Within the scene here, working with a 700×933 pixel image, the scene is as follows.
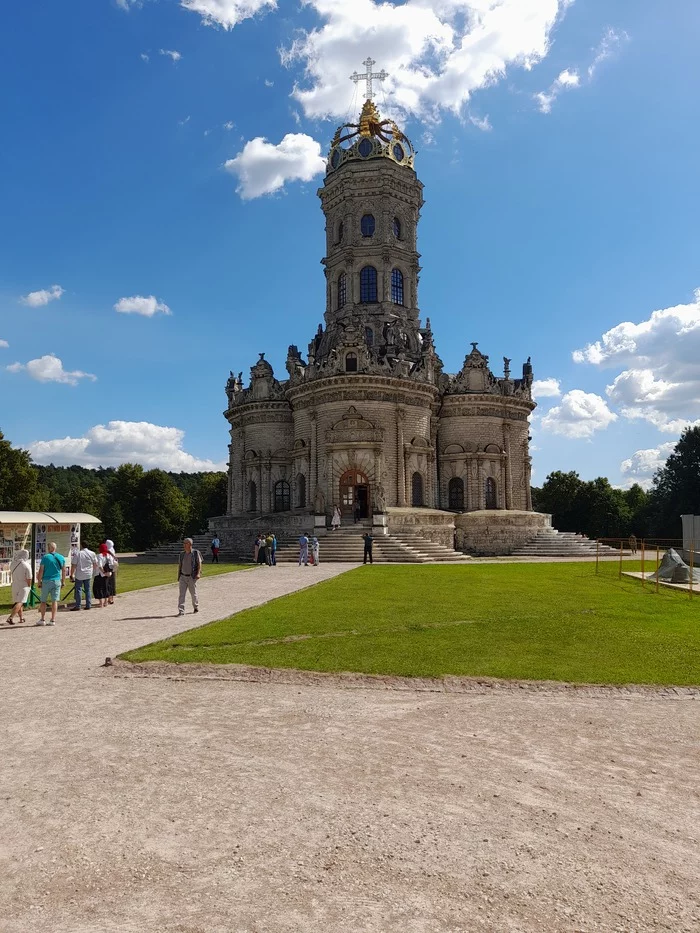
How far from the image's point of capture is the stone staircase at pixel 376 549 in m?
37.2

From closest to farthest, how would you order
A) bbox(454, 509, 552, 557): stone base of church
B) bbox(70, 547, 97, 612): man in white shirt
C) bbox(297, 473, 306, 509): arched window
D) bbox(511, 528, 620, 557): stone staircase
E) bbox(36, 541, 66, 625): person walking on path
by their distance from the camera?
bbox(36, 541, 66, 625): person walking on path < bbox(70, 547, 97, 612): man in white shirt < bbox(511, 528, 620, 557): stone staircase < bbox(454, 509, 552, 557): stone base of church < bbox(297, 473, 306, 509): arched window

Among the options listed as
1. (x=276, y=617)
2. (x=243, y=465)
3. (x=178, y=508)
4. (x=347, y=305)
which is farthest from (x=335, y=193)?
(x=276, y=617)

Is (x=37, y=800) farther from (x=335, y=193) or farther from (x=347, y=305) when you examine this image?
(x=335, y=193)

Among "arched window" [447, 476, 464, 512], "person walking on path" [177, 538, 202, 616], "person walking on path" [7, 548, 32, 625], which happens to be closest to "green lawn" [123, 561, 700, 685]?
"person walking on path" [177, 538, 202, 616]

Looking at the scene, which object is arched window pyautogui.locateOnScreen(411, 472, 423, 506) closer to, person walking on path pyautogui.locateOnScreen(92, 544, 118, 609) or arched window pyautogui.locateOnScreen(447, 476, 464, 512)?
arched window pyautogui.locateOnScreen(447, 476, 464, 512)

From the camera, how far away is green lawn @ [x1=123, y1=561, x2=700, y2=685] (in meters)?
10.5

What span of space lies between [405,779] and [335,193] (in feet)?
185

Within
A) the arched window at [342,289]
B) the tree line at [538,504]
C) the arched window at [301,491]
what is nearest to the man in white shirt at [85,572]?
the arched window at [301,491]

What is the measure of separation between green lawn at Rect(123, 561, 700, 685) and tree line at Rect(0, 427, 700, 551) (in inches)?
2043

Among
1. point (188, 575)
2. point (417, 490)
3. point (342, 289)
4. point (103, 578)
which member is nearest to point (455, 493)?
point (417, 490)

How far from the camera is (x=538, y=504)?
8094 cm

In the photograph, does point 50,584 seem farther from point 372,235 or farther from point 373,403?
point 372,235

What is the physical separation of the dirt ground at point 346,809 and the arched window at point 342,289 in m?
48.9

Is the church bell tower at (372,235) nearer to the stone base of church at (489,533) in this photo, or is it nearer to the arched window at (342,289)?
the arched window at (342,289)
